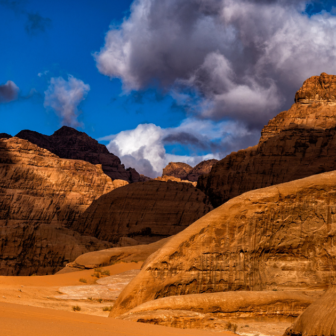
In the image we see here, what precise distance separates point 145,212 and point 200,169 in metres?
96.4

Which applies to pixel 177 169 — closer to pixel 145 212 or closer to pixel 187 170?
pixel 187 170

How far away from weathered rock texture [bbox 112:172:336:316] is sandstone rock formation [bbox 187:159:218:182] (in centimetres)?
13980

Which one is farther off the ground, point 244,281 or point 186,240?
point 186,240

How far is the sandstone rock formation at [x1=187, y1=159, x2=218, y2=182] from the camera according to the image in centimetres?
15262

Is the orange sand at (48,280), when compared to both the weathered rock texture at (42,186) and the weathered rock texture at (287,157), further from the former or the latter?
the weathered rock texture at (42,186)

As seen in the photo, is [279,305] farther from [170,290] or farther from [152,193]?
[152,193]

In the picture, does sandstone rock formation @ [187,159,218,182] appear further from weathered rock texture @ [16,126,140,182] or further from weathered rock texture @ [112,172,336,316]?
weathered rock texture @ [112,172,336,316]

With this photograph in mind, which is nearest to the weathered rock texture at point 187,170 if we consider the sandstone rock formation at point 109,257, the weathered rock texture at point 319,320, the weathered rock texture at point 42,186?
the weathered rock texture at point 42,186

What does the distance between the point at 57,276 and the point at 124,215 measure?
1667 inches

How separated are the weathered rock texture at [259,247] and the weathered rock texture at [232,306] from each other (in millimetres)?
907

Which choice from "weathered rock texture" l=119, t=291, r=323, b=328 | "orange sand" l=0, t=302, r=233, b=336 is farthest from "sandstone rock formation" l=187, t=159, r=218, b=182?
"orange sand" l=0, t=302, r=233, b=336

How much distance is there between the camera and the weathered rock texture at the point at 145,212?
58.7m

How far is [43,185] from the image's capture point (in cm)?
9281

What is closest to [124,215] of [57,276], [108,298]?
[57,276]
